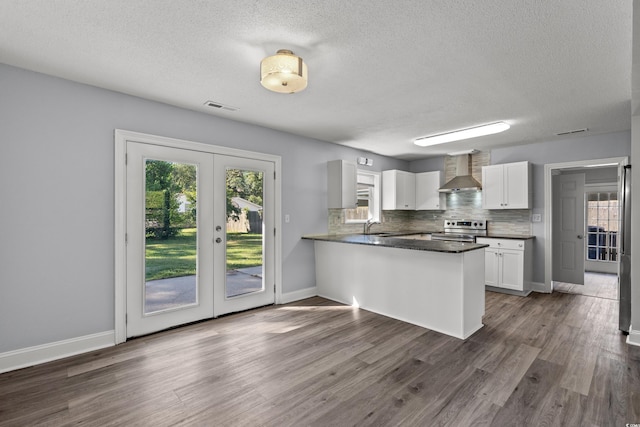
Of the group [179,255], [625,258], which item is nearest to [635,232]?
[625,258]

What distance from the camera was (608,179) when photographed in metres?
5.96

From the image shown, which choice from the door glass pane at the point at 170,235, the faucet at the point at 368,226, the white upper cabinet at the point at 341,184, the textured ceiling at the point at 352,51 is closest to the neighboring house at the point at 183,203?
the door glass pane at the point at 170,235

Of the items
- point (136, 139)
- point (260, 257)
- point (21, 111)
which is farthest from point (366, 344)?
point (21, 111)

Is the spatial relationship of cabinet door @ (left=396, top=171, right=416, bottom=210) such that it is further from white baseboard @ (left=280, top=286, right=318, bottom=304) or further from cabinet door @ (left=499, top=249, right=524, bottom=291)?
white baseboard @ (left=280, top=286, right=318, bottom=304)

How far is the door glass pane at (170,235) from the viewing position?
3254 millimetres

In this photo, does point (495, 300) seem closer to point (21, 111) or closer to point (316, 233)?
point (316, 233)

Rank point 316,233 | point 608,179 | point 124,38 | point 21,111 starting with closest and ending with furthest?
point 124,38
point 21,111
point 316,233
point 608,179

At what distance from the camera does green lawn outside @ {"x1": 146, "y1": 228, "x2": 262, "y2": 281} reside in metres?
3.28

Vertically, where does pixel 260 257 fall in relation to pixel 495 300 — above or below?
above

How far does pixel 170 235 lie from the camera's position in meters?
3.38

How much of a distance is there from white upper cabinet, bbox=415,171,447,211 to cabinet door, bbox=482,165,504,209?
2.87ft

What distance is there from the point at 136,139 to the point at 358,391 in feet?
10.1

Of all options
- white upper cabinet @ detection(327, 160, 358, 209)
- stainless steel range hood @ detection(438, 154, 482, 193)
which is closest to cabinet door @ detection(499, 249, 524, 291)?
stainless steel range hood @ detection(438, 154, 482, 193)

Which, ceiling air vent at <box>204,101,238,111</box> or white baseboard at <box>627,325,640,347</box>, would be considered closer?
white baseboard at <box>627,325,640,347</box>
